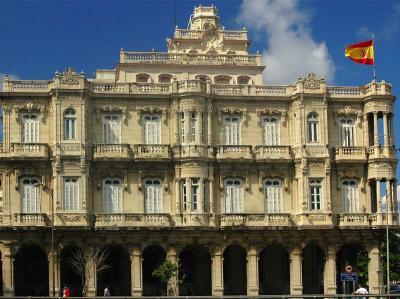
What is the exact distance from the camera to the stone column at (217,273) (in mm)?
66062

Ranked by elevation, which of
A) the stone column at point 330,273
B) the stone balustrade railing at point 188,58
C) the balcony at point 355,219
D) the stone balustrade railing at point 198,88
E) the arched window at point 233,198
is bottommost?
the stone column at point 330,273

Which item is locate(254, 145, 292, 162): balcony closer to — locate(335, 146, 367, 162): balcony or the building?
the building

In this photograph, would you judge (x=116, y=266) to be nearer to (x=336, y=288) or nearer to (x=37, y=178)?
(x=37, y=178)

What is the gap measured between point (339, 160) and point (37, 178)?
23.5 metres

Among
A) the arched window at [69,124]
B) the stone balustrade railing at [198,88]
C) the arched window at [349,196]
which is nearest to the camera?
the arched window at [69,124]

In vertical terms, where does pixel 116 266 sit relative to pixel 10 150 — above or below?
below

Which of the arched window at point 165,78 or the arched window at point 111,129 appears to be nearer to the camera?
the arched window at point 111,129

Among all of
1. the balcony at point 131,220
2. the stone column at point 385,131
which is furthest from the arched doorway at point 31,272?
the stone column at point 385,131

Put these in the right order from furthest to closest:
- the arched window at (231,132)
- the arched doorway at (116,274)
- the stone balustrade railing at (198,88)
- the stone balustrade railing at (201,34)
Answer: the stone balustrade railing at (201,34)
the arched window at (231,132)
the arched doorway at (116,274)
the stone balustrade railing at (198,88)

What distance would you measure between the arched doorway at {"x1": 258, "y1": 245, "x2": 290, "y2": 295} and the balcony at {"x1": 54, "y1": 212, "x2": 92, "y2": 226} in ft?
48.3

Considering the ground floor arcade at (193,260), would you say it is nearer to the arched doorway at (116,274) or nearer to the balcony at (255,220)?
the arched doorway at (116,274)

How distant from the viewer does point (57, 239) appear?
65062mm

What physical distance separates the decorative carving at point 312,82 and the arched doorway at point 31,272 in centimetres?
2449

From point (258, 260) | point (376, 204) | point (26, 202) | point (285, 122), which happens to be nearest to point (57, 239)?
point (26, 202)
